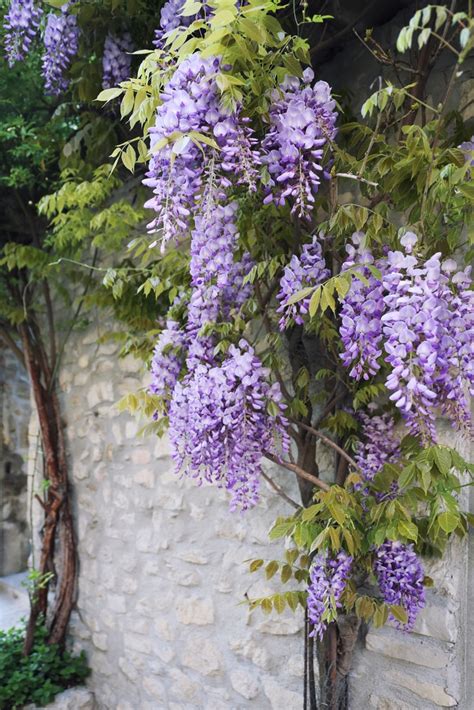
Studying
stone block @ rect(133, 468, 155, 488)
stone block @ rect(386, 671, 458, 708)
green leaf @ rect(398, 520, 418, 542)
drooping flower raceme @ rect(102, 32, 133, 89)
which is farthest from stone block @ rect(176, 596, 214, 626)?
drooping flower raceme @ rect(102, 32, 133, 89)

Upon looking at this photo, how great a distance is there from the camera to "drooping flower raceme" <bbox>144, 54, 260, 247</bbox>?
1.19m

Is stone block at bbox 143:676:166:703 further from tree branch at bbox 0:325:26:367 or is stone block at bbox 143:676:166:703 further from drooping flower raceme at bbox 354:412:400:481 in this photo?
tree branch at bbox 0:325:26:367

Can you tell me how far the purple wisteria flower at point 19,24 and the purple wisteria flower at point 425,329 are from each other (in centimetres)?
146

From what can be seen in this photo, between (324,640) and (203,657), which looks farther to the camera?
(203,657)

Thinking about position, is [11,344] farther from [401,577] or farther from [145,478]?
[401,577]

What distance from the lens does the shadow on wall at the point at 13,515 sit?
165 inches

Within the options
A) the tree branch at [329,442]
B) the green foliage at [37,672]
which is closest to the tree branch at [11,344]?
the green foliage at [37,672]

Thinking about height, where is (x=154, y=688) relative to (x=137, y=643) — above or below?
below

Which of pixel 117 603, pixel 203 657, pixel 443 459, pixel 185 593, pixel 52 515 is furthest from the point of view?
pixel 52 515

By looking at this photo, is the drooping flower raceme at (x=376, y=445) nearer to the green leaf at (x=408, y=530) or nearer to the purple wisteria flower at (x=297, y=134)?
the green leaf at (x=408, y=530)

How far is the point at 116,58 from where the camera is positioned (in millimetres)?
1881

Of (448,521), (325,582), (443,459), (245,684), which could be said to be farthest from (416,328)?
(245,684)

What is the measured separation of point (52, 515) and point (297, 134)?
2.48m

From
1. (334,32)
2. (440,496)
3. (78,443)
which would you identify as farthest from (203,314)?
(78,443)
